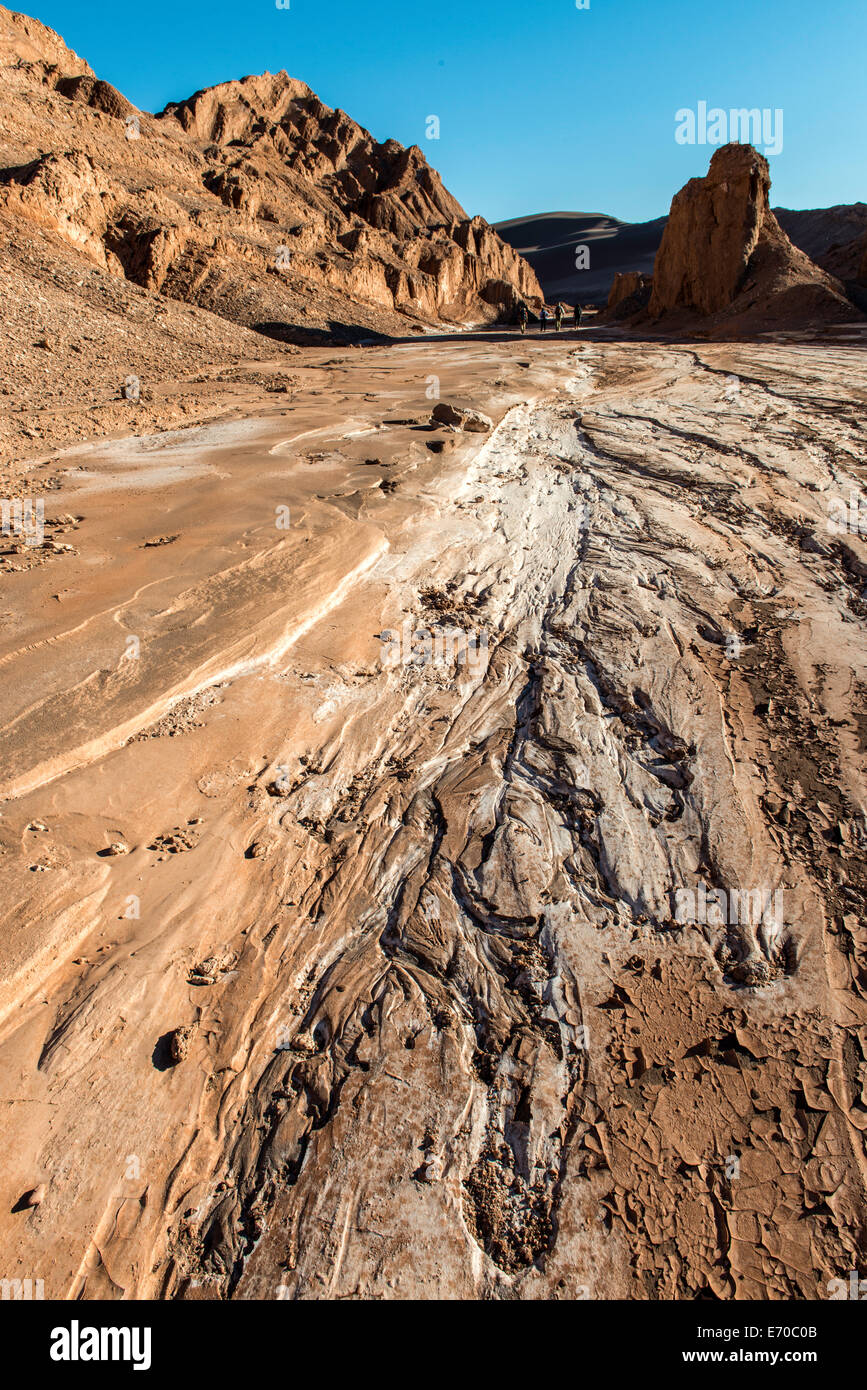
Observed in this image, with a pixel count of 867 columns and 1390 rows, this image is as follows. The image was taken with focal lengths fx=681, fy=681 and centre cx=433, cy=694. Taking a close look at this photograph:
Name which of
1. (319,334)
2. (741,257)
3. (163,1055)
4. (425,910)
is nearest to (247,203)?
(319,334)

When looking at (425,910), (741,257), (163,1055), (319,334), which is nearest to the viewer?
(163,1055)

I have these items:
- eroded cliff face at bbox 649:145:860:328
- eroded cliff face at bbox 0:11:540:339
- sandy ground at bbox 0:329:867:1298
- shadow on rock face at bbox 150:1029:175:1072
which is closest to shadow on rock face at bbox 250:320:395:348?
eroded cliff face at bbox 0:11:540:339

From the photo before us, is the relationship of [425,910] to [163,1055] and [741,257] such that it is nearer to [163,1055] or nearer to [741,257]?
[163,1055]

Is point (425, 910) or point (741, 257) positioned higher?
point (741, 257)

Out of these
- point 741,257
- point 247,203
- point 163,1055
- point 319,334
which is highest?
point 247,203

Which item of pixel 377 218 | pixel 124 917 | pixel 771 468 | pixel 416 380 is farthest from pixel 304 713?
pixel 377 218
